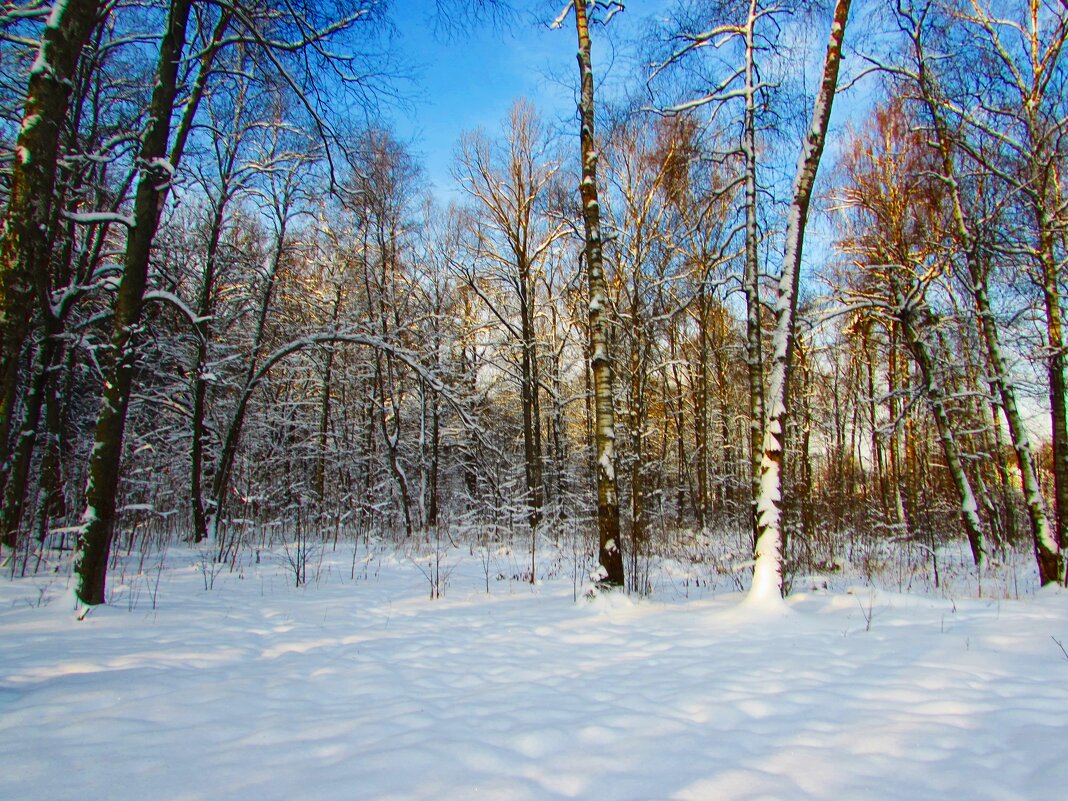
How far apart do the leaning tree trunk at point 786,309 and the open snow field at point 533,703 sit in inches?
39.8

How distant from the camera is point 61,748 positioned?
2.20 m

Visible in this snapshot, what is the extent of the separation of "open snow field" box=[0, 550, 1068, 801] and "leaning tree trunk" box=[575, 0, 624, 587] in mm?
1010

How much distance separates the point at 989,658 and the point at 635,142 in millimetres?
14641

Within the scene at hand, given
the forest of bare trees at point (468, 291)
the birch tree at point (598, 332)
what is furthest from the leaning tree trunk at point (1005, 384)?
the birch tree at point (598, 332)

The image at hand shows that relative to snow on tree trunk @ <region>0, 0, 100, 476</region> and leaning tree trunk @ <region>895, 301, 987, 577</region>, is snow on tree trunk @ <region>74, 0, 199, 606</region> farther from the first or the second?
leaning tree trunk @ <region>895, 301, 987, 577</region>

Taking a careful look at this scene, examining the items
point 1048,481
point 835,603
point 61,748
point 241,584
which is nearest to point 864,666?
point 835,603

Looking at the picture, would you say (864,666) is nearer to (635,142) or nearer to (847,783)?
(847,783)

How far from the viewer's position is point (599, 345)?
6.62m

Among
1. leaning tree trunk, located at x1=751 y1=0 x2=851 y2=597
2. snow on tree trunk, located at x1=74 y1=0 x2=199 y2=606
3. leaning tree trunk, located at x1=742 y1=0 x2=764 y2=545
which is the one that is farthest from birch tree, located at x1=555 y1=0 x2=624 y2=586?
snow on tree trunk, located at x1=74 y1=0 x2=199 y2=606

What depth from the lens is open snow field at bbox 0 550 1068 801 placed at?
2.05 meters

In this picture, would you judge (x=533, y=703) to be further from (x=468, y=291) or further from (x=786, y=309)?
(x=468, y=291)

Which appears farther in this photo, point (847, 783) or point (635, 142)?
point (635, 142)

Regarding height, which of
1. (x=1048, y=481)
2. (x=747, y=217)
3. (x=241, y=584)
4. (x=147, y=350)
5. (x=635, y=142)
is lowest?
(x=241, y=584)

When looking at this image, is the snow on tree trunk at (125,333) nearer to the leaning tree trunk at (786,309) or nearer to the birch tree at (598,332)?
the birch tree at (598,332)
